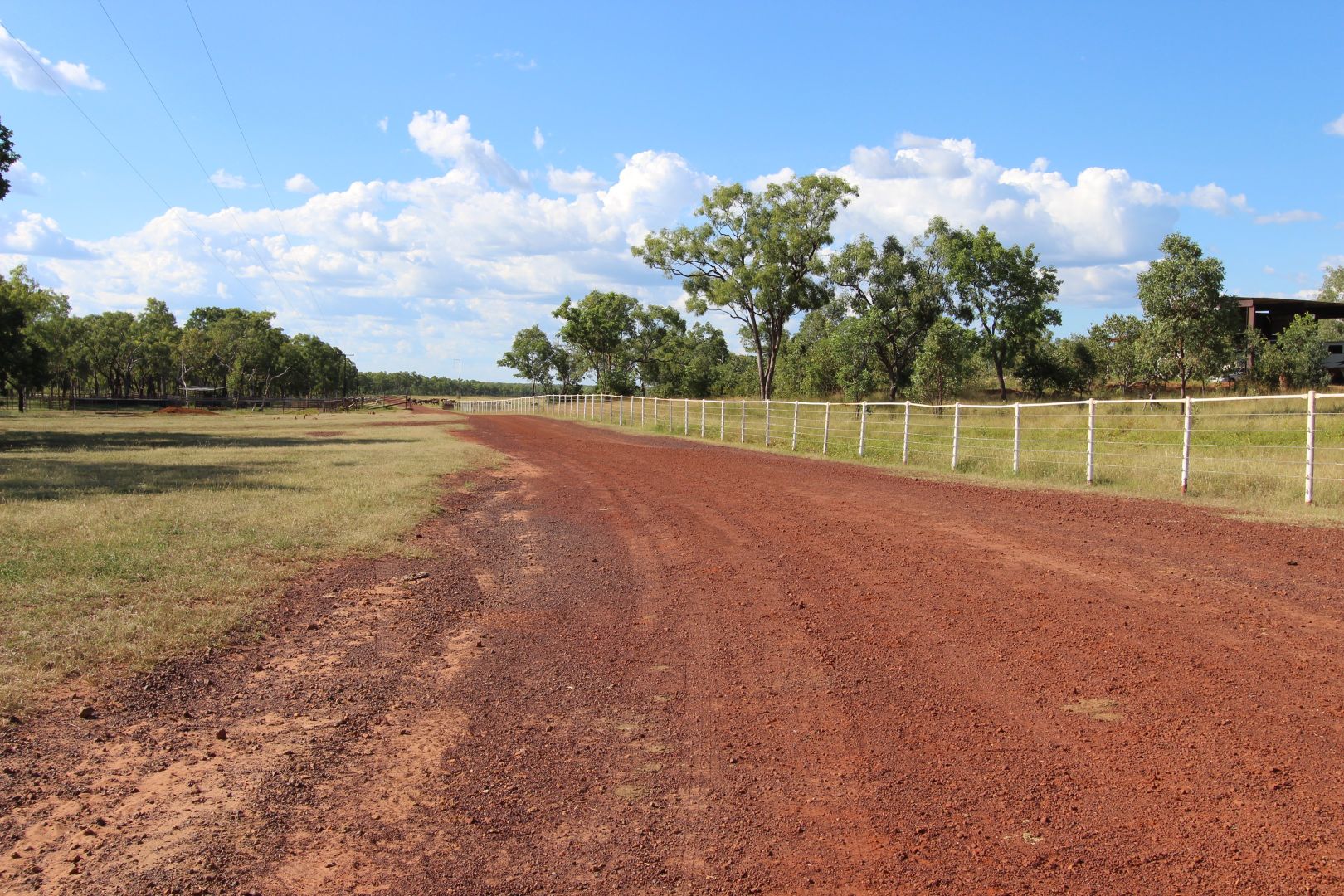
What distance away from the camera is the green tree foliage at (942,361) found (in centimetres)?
4528

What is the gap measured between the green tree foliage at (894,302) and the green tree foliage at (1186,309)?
17272mm

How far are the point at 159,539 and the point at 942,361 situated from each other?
42.1 m

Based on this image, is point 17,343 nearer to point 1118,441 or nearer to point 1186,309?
point 1118,441

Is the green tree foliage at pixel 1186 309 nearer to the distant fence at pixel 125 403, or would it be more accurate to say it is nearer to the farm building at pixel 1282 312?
the farm building at pixel 1282 312

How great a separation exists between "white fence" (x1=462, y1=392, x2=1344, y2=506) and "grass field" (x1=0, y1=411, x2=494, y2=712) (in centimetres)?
1084

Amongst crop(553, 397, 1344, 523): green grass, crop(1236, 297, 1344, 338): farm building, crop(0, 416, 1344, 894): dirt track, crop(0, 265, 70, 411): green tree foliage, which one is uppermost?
crop(1236, 297, 1344, 338): farm building

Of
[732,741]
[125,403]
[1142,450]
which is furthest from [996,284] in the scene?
[125,403]

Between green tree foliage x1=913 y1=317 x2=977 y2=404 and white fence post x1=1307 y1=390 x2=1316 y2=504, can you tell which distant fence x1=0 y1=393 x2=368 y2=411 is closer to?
green tree foliage x1=913 y1=317 x2=977 y2=404

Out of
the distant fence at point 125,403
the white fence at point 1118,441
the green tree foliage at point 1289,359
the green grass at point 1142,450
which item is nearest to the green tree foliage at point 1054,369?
the green tree foliage at point 1289,359

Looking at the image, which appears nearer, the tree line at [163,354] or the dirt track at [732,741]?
the dirt track at [732,741]

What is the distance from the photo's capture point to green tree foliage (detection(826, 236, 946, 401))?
5025 centimetres

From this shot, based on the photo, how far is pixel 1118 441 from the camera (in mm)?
15984

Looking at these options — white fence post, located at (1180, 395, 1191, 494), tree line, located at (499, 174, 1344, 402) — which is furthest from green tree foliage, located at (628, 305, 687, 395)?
white fence post, located at (1180, 395, 1191, 494)

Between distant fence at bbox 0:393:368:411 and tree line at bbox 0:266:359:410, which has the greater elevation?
tree line at bbox 0:266:359:410
